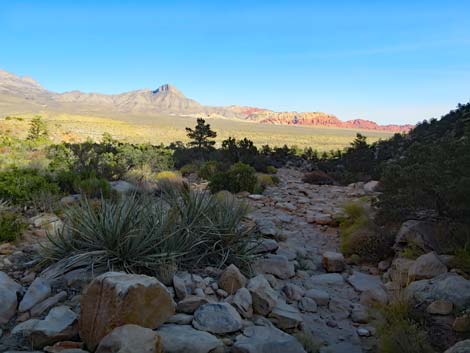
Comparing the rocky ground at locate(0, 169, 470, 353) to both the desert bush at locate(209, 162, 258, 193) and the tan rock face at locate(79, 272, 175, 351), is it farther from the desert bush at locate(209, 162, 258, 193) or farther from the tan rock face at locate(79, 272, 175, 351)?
the desert bush at locate(209, 162, 258, 193)

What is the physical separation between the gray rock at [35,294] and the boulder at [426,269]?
388 centimetres

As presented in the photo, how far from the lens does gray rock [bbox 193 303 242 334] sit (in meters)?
3.34

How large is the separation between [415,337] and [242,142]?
645 inches

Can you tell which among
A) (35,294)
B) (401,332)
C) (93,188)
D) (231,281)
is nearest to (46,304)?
(35,294)

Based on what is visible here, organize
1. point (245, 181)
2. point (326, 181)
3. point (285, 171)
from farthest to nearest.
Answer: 1. point (285, 171)
2. point (326, 181)
3. point (245, 181)

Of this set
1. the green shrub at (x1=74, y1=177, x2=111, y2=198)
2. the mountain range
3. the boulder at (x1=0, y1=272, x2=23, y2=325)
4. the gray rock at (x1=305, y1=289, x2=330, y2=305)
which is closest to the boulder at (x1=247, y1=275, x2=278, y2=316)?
the gray rock at (x1=305, y1=289, x2=330, y2=305)

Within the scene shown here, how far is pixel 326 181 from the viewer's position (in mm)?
15297

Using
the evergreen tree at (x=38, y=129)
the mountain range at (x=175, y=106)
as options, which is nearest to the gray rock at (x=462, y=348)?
the evergreen tree at (x=38, y=129)

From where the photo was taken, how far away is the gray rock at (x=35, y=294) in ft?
11.6

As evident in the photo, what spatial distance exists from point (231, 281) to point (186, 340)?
3.80ft

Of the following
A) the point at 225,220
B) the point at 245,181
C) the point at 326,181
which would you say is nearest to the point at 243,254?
the point at 225,220

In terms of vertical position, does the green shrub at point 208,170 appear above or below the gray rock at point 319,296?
above

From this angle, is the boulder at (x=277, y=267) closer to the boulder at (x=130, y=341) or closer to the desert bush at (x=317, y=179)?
the boulder at (x=130, y=341)

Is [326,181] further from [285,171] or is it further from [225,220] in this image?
[225,220]
